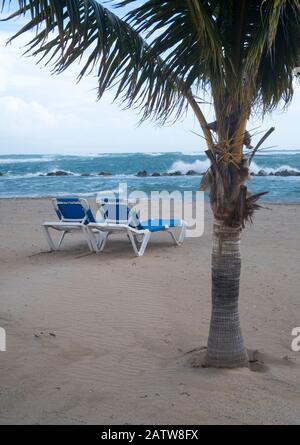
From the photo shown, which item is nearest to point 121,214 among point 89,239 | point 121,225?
point 121,225

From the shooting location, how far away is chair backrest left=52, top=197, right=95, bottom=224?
33.8 ft

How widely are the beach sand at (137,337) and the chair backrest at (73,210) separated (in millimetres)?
592

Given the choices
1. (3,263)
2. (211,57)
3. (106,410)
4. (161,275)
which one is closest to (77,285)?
(161,275)

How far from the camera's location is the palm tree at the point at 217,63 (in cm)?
409

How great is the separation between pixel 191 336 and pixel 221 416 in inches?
76.0

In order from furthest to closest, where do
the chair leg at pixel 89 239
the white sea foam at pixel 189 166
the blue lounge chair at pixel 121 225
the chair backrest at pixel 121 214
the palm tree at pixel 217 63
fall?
the white sea foam at pixel 189 166
the chair leg at pixel 89 239
the chair backrest at pixel 121 214
the blue lounge chair at pixel 121 225
the palm tree at pixel 217 63

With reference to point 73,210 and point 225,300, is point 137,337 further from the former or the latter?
point 73,210

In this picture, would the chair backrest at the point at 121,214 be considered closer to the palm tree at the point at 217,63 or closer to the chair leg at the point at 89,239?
the chair leg at the point at 89,239

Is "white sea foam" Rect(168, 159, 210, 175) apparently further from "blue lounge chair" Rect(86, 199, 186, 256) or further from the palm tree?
the palm tree

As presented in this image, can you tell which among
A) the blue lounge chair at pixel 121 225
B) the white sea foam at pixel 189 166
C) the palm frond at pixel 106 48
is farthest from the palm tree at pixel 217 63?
the white sea foam at pixel 189 166

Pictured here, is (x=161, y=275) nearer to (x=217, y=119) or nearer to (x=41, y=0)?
(x=217, y=119)

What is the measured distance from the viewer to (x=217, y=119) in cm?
451

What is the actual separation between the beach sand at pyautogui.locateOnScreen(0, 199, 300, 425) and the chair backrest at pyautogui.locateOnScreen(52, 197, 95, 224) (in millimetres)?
592

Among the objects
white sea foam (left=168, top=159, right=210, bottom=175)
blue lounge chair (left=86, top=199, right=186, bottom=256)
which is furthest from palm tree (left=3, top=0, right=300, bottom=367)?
white sea foam (left=168, top=159, right=210, bottom=175)
